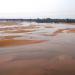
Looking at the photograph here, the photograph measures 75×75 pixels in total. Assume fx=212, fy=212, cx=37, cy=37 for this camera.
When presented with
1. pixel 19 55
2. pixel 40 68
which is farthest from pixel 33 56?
pixel 40 68

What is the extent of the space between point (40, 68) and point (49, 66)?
1.11 ft

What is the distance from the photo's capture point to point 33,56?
748 cm

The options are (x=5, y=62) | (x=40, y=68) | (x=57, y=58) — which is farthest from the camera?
(x=57, y=58)

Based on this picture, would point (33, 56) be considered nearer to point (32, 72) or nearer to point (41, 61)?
point (41, 61)

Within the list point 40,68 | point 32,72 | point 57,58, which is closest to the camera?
point 32,72

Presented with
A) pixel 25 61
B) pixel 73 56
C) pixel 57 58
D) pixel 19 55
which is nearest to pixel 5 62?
pixel 25 61

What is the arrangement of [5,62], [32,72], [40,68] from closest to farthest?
[32,72] < [40,68] < [5,62]

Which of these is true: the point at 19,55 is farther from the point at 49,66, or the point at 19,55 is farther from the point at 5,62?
the point at 49,66

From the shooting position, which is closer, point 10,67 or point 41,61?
point 10,67

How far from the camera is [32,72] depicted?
555cm

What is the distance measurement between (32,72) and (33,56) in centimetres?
195

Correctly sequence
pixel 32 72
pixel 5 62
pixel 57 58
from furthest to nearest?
pixel 57 58
pixel 5 62
pixel 32 72

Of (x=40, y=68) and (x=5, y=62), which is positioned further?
(x=5, y=62)

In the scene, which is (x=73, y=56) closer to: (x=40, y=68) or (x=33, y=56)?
(x=33, y=56)
